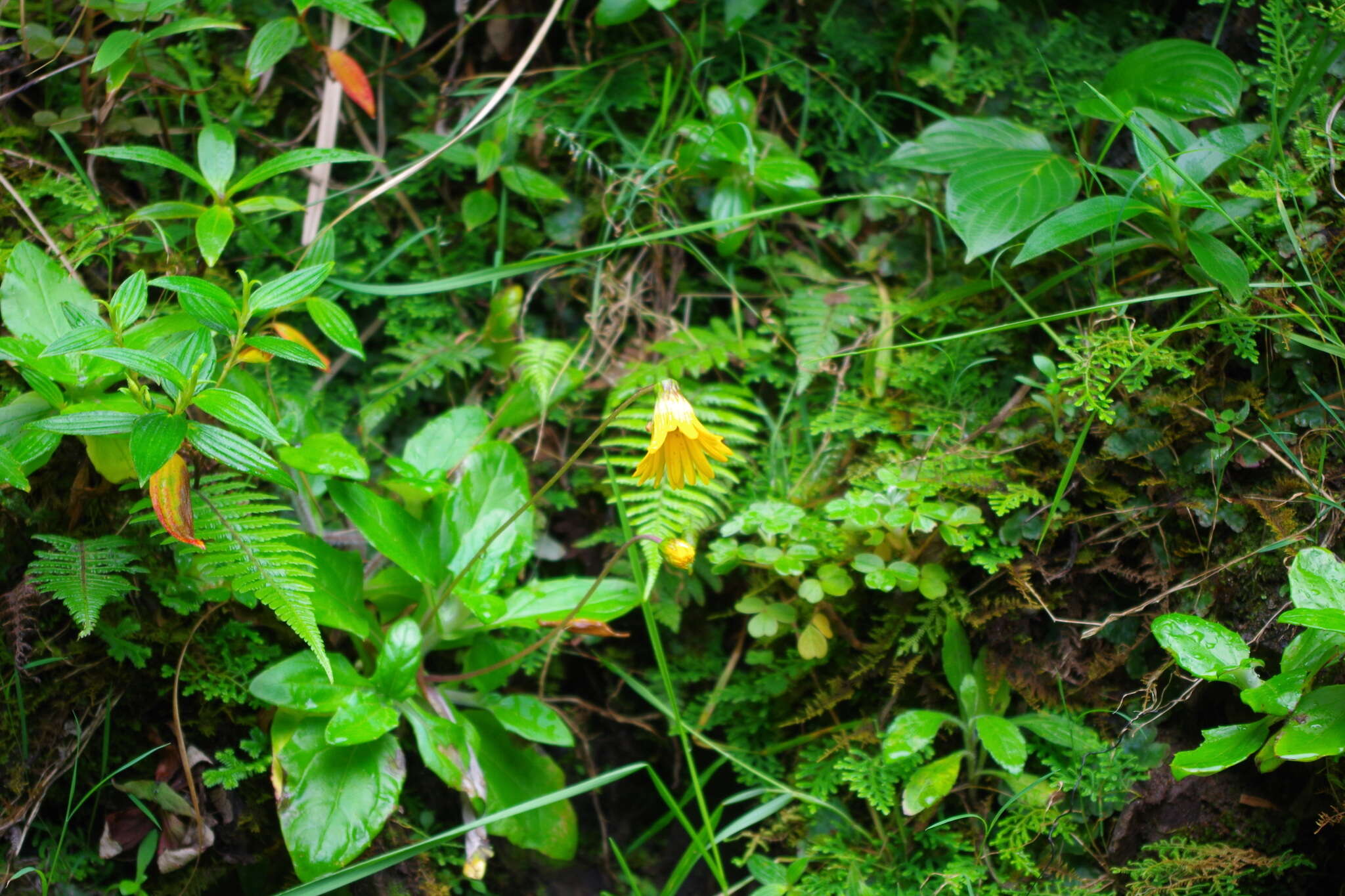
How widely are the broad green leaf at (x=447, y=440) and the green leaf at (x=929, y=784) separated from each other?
1151 mm

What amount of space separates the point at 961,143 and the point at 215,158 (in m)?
1.64

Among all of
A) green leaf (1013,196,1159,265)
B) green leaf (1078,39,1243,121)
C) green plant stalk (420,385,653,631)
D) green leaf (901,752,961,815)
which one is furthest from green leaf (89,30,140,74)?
green leaf (901,752,961,815)

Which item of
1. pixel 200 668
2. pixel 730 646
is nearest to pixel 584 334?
pixel 730 646

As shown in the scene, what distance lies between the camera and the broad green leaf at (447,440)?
196 cm

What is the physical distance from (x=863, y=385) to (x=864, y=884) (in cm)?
107

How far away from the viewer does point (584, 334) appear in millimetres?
2184

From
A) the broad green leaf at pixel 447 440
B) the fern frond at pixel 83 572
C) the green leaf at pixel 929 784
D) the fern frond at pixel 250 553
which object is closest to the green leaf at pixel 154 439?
the fern frond at pixel 250 553

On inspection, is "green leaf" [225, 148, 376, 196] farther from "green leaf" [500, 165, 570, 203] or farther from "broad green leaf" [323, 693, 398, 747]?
"broad green leaf" [323, 693, 398, 747]

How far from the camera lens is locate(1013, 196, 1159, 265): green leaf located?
166 cm

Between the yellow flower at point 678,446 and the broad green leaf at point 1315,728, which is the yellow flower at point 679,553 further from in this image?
the broad green leaf at point 1315,728

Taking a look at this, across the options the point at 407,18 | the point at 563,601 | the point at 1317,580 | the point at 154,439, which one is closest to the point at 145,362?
the point at 154,439

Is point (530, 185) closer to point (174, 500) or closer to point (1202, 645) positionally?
point (174, 500)

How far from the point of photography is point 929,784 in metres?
1.58

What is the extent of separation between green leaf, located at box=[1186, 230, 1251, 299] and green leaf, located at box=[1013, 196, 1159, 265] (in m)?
0.10
